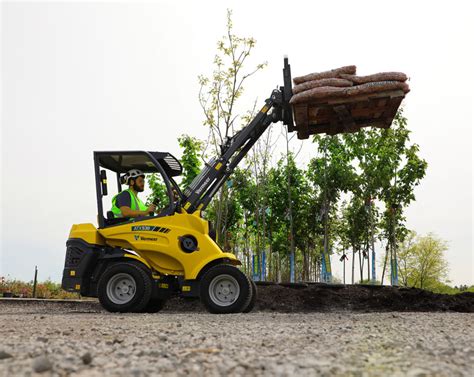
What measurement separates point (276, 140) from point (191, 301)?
1172 cm

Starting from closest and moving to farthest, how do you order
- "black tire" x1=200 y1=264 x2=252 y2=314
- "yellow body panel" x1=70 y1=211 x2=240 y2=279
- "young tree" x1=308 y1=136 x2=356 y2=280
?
"black tire" x1=200 y1=264 x2=252 y2=314
"yellow body panel" x1=70 y1=211 x2=240 y2=279
"young tree" x1=308 y1=136 x2=356 y2=280

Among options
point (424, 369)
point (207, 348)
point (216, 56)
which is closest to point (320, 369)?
Answer: point (424, 369)

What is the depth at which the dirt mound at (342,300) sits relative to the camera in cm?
1245

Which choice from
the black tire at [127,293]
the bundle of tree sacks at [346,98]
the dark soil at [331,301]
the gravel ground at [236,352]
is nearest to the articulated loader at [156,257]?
the black tire at [127,293]

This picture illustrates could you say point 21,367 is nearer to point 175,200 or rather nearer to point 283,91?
point 175,200

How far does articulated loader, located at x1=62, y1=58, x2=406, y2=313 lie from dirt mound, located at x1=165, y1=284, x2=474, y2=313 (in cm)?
318

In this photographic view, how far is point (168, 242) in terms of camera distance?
9242 millimetres

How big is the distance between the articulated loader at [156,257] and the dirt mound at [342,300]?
318 centimetres

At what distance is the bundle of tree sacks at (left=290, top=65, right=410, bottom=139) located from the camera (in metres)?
9.09

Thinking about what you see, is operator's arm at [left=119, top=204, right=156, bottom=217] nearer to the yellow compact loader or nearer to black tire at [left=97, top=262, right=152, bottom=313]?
the yellow compact loader

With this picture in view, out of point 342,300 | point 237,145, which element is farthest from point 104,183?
point 342,300

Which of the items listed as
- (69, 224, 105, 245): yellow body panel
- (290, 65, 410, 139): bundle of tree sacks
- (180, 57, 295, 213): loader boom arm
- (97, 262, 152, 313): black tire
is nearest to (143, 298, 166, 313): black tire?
(97, 262, 152, 313): black tire

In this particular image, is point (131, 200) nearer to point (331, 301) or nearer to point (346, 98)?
point (346, 98)

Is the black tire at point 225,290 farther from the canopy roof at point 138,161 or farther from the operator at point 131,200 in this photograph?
the canopy roof at point 138,161
